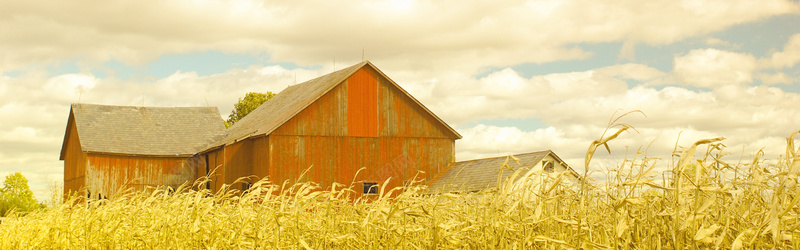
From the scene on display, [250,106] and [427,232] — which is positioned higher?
[250,106]

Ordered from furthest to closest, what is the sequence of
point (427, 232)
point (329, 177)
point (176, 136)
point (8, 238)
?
point (176, 136), point (329, 177), point (8, 238), point (427, 232)

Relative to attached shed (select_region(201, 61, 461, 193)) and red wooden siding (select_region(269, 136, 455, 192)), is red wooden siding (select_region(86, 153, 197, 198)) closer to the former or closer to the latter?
attached shed (select_region(201, 61, 461, 193))

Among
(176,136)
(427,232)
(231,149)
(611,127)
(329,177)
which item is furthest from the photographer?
(176,136)

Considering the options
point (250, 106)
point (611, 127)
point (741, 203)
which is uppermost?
point (250, 106)

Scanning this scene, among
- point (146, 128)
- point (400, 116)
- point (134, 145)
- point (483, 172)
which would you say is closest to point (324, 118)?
point (400, 116)

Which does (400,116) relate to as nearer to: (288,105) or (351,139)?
(351,139)

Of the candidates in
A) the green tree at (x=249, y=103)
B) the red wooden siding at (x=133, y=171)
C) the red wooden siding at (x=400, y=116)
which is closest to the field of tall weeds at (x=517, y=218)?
the red wooden siding at (x=400, y=116)

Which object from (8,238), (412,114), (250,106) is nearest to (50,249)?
(8,238)

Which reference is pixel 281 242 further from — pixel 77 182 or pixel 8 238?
pixel 77 182

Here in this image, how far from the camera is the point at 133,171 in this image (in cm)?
3512

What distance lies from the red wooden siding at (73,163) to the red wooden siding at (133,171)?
715 millimetres

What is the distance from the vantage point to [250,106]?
52.2 m

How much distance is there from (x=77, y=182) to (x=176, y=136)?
5.42m

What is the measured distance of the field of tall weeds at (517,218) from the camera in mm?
3889
